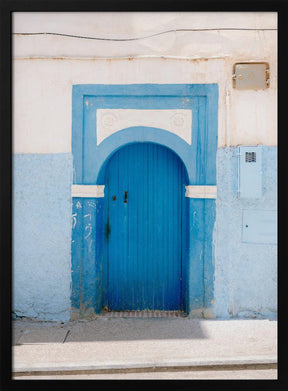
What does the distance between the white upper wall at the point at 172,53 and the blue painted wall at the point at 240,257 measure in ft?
1.57

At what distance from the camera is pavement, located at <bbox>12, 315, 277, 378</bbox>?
4.35 m

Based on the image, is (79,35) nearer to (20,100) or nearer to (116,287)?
(20,100)

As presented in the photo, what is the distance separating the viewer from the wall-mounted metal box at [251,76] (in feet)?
18.4

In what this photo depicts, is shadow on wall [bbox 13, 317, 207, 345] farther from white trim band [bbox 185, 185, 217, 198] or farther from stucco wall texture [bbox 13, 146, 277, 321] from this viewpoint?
white trim band [bbox 185, 185, 217, 198]

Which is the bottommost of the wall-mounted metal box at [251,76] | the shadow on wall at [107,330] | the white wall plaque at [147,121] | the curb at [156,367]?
the curb at [156,367]

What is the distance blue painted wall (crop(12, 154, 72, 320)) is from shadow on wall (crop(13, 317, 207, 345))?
0.28 meters

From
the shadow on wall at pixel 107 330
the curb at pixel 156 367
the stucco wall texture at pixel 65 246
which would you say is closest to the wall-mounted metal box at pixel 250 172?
the stucco wall texture at pixel 65 246

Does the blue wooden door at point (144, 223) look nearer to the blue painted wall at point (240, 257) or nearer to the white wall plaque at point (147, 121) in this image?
the white wall plaque at point (147, 121)

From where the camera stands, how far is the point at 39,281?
5.74 m

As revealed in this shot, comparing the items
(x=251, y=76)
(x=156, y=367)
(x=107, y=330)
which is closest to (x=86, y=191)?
(x=107, y=330)

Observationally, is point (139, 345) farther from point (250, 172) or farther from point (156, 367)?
point (250, 172)

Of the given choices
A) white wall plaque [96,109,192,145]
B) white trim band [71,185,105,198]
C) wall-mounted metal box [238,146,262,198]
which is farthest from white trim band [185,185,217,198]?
white trim band [71,185,105,198]

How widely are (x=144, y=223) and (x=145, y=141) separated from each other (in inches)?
46.8
